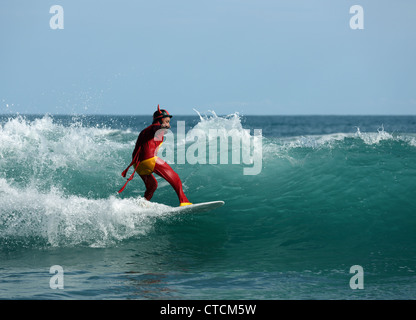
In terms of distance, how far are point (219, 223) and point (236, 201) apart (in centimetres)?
110

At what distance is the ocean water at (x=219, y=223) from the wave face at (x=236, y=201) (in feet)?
0.08

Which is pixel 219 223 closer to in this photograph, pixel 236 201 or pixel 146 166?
pixel 236 201

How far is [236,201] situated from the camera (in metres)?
9.97

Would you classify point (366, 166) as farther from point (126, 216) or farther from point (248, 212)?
point (126, 216)

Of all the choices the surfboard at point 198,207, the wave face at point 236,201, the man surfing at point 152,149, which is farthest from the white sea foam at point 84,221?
the man surfing at point 152,149

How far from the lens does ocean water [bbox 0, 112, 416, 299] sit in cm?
595

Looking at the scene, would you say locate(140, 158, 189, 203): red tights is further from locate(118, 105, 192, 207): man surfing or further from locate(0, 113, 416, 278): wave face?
locate(0, 113, 416, 278): wave face

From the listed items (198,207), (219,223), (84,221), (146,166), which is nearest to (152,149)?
(146,166)

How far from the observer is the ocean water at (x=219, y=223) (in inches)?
234

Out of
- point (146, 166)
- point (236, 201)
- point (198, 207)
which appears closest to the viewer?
point (146, 166)

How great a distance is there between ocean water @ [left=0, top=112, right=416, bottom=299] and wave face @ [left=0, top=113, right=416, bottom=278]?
0.03 metres

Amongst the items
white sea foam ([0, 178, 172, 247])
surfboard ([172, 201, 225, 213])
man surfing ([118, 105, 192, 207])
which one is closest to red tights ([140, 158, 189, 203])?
man surfing ([118, 105, 192, 207])
